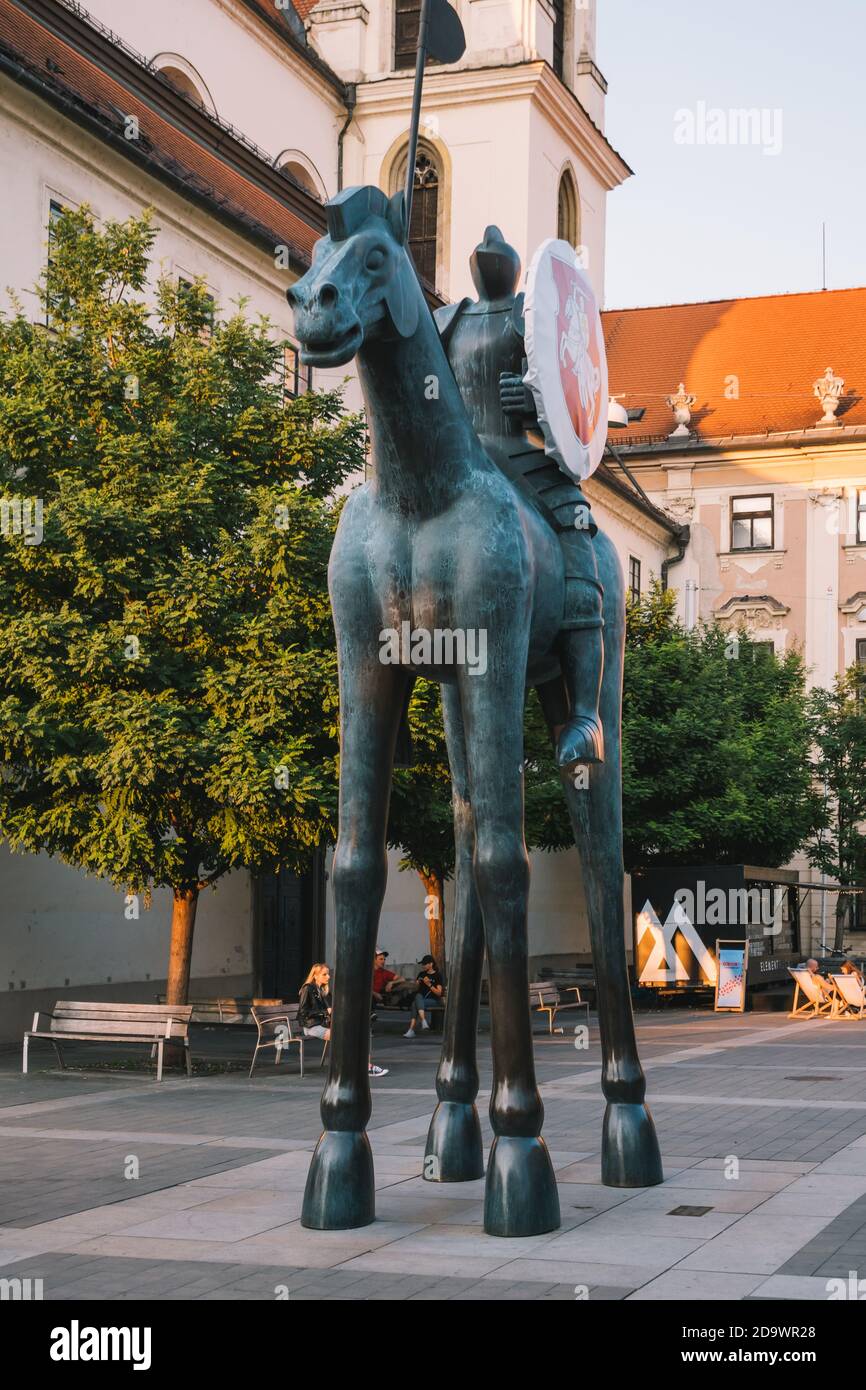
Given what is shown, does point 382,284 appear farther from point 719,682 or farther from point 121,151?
point 719,682

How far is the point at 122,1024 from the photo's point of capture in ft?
54.1

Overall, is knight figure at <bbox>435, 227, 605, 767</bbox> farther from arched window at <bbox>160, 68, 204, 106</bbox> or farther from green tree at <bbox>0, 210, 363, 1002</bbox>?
arched window at <bbox>160, 68, 204, 106</bbox>

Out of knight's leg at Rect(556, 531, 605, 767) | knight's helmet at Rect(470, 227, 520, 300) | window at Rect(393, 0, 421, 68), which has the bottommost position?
knight's leg at Rect(556, 531, 605, 767)

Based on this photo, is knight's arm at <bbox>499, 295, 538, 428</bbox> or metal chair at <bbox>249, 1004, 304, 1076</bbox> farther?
metal chair at <bbox>249, 1004, 304, 1076</bbox>

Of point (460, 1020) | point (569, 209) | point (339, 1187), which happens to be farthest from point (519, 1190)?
point (569, 209)

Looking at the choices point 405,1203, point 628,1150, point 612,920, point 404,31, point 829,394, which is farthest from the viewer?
point 829,394

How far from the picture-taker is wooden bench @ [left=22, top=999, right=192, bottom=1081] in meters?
16.4

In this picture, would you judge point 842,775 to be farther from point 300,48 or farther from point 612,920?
point 612,920

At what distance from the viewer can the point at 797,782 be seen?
33.3m

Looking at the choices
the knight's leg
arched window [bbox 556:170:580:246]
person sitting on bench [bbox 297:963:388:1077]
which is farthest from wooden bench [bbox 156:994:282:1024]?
arched window [bbox 556:170:580:246]

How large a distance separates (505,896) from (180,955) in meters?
10.8

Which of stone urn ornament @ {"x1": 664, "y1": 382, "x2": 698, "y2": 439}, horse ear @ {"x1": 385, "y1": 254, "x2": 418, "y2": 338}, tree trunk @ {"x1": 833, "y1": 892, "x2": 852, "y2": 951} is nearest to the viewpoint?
horse ear @ {"x1": 385, "y1": 254, "x2": 418, "y2": 338}

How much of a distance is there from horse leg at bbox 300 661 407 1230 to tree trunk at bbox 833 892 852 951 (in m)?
36.2

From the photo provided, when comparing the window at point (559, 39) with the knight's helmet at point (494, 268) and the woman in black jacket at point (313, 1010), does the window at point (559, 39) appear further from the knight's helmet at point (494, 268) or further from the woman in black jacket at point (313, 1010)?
the knight's helmet at point (494, 268)
